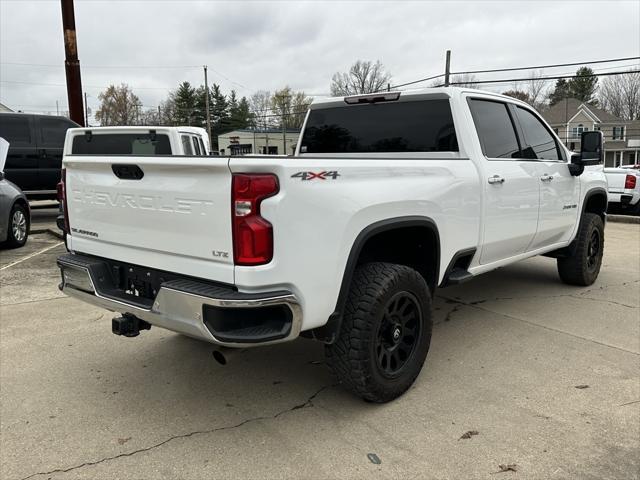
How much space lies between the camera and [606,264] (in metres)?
7.34

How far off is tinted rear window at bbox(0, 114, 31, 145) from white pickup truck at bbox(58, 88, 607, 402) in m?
9.57

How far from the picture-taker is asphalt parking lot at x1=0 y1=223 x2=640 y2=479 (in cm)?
264

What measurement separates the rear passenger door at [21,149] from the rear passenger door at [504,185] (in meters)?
10.6

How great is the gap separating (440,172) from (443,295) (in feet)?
8.41

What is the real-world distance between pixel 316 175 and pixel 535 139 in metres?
3.11

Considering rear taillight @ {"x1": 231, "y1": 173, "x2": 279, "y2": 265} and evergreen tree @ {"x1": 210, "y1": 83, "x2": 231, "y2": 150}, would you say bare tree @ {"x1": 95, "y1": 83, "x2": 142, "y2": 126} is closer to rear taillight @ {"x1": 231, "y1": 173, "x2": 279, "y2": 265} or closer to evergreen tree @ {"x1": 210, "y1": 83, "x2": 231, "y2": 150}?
evergreen tree @ {"x1": 210, "y1": 83, "x2": 231, "y2": 150}

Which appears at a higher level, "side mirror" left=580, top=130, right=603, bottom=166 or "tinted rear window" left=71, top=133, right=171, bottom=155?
"tinted rear window" left=71, top=133, right=171, bottom=155

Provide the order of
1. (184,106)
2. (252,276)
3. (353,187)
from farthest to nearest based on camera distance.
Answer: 1. (184,106)
2. (353,187)
3. (252,276)

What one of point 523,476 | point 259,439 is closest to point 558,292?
point 523,476

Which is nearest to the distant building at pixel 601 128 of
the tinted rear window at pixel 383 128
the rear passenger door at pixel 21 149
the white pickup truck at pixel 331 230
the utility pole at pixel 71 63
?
the utility pole at pixel 71 63

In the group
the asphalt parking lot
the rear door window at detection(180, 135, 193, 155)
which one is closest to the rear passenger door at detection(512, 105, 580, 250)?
the asphalt parking lot

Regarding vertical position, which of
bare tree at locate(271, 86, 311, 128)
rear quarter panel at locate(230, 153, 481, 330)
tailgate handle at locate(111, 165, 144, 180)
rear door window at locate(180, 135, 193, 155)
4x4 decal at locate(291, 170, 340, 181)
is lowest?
rear quarter panel at locate(230, 153, 481, 330)

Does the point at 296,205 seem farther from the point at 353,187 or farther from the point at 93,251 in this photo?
the point at 93,251

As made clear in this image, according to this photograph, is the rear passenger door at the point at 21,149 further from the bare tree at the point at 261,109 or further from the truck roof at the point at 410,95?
the bare tree at the point at 261,109
